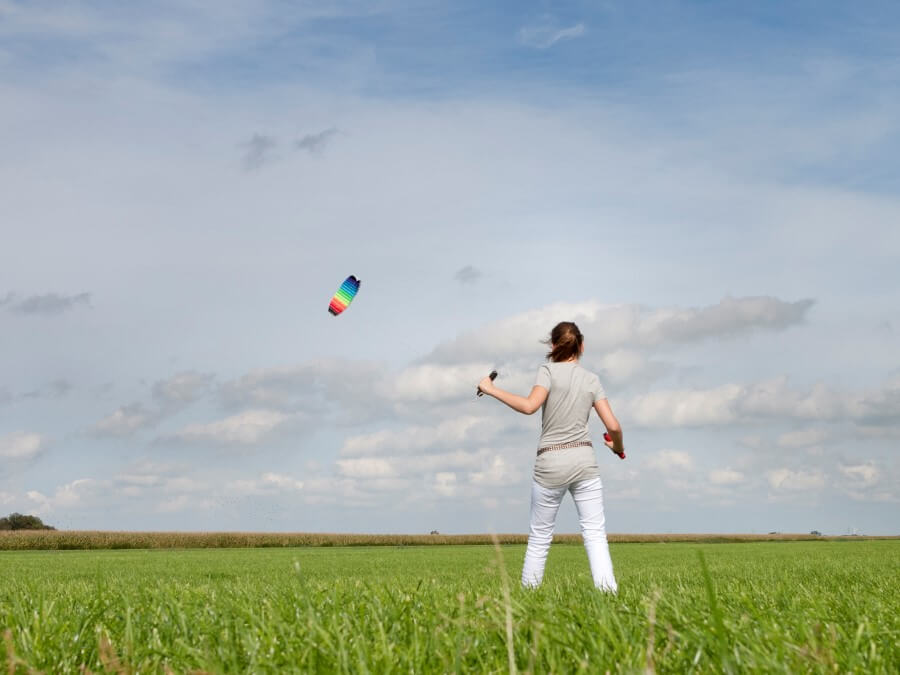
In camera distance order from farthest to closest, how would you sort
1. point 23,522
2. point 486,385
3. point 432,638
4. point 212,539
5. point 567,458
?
1. point 23,522
2. point 212,539
3. point 567,458
4. point 486,385
5. point 432,638

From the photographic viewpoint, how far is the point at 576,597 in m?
5.52

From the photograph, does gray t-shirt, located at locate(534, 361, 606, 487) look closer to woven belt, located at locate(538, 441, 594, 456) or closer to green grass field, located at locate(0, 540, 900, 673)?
woven belt, located at locate(538, 441, 594, 456)

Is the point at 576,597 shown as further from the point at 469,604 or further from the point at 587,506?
the point at 587,506

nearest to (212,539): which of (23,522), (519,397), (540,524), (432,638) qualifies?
(23,522)

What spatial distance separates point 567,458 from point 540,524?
80 cm

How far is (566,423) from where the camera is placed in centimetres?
837

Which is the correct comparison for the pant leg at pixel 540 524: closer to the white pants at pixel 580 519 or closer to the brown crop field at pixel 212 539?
the white pants at pixel 580 519

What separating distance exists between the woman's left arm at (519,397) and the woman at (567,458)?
1cm

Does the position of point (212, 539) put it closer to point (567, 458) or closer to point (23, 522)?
point (23, 522)

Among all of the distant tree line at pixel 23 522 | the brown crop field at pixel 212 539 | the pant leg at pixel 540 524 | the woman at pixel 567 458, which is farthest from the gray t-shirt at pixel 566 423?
the distant tree line at pixel 23 522

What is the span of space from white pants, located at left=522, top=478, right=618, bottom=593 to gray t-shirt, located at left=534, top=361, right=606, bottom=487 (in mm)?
123

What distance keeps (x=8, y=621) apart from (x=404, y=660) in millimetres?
2500

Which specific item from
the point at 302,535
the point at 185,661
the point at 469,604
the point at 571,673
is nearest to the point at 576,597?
the point at 469,604

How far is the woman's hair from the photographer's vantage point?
8.62 meters
